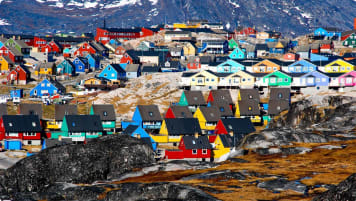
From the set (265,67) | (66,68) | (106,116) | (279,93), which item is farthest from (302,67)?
(66,68)

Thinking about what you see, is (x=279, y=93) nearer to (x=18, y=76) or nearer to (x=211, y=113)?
(x=211, y=113)

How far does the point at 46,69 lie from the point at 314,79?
7622cm

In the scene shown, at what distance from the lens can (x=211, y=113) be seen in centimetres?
13425

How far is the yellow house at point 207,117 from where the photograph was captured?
435ft

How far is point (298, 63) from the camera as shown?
178 m

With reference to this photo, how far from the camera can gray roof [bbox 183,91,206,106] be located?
146625 millimetres

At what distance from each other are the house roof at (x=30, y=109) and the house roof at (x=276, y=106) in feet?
153

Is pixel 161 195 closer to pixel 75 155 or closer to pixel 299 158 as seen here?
pixel 75 155

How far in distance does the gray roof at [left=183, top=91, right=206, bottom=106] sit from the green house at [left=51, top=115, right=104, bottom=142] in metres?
26.8

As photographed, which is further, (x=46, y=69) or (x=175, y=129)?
(x=46, y=69)

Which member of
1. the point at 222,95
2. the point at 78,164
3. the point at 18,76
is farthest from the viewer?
the point at 18,76

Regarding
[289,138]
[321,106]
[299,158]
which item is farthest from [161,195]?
[321,106]

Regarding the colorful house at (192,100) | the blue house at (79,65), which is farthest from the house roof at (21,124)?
the blue house at (79,65)

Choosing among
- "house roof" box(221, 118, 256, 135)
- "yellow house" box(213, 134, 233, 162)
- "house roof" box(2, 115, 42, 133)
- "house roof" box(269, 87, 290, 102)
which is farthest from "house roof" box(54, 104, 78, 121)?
"house roof" box(269, 87, 290, 102)
